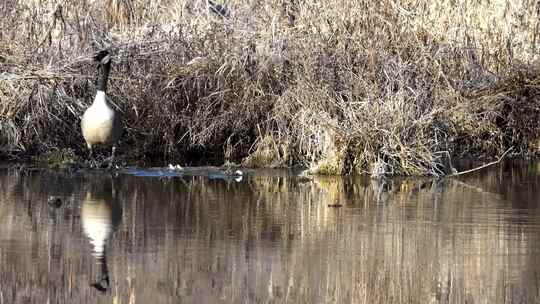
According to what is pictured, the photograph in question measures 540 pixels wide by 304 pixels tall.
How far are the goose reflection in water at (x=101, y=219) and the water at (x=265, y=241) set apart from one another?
0.04 ft

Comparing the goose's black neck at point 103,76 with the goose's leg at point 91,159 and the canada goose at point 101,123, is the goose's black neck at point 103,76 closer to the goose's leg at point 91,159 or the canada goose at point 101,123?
the canada goose at point 101,123

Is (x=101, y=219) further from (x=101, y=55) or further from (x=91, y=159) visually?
(x=101, y=55)

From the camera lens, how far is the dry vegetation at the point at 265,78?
1374 centimetres

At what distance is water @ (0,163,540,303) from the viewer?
682 cm

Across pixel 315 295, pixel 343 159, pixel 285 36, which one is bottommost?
pixel 315 295

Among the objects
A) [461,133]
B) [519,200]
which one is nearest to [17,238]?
[519,200]

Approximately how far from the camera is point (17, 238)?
8.36 meters

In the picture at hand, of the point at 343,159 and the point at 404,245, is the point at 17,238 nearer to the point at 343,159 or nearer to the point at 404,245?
the point at 404,245

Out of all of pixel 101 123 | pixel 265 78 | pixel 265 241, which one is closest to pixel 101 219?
pixel 265 241

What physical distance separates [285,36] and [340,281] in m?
7.83

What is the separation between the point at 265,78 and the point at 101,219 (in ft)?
18.2

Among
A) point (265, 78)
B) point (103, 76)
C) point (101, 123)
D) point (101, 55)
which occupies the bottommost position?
point (101, 123)

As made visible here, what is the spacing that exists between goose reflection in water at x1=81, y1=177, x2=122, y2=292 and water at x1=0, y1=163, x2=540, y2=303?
13 millimetres

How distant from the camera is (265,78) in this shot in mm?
14516
